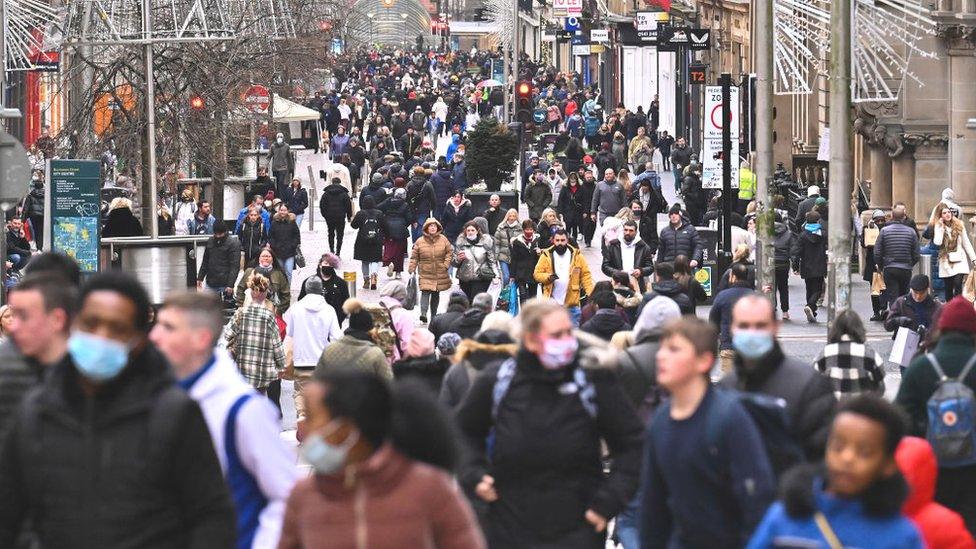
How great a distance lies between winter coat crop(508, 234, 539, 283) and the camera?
25.1 metres

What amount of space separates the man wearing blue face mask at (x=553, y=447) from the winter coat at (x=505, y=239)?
58.2 ft

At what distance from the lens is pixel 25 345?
7.12 m

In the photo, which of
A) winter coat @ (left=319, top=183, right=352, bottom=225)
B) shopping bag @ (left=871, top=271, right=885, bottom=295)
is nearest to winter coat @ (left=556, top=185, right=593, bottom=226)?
winter coat @ (left=319, top=183, right=352, bottom=225)

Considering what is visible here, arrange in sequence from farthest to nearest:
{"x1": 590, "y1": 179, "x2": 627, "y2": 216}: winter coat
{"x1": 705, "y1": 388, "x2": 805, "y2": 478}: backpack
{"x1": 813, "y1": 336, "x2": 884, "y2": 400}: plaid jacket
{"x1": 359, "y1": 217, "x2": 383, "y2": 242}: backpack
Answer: {"x1": 590, "y1": 179, "x2": 627, "y2": 216}: winter coat, {"x1": 359, "y1": 217, "x2": 383, "y2": 242}: backpack, {"x1": 813, "y1": 336, "x2": 884, "y2": 400}: plaid jacket, {"x1": 705, "y1": 388, "x2": 805, "y2": 478}: backpack

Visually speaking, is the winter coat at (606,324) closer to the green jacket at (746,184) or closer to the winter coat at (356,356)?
the winter coat at (356,356)

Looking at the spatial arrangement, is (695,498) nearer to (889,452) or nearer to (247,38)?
(889,452)

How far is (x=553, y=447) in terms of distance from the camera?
7957 mm

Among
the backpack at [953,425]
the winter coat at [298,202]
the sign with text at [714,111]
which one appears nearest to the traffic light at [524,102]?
the winter coat at [298,202]

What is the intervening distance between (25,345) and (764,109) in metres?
19.1

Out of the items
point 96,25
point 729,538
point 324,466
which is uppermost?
point 96,25

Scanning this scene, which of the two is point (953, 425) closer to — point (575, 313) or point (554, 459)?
point (554, 459)

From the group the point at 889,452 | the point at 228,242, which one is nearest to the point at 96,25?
the point at 228,242

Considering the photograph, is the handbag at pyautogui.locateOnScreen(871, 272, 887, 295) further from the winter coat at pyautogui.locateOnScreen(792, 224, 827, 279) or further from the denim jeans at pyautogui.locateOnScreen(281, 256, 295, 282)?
the denim jeans at pyautogui.locateOnScreen(281, 256, 295, 282)

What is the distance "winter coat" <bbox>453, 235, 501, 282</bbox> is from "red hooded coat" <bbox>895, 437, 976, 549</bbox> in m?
17.5
